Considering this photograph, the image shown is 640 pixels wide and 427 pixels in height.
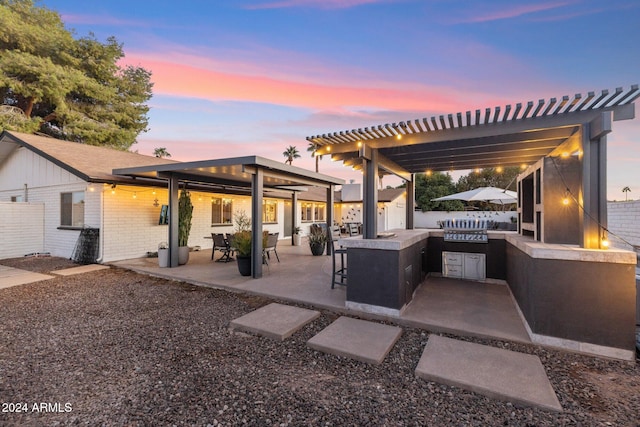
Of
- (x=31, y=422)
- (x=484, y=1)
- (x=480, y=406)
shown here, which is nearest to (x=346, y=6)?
(x=484, y=1)

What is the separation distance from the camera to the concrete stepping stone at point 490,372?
217 cm

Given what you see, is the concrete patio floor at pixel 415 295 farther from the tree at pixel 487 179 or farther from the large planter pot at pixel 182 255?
the tree at pixel 487 179

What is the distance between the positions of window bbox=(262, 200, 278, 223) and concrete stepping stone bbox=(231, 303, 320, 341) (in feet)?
30.6

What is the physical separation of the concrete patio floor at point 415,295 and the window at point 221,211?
130 inches

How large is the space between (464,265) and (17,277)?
990 cm

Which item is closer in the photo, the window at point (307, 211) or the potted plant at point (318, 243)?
the potted plant at point (318, 243)

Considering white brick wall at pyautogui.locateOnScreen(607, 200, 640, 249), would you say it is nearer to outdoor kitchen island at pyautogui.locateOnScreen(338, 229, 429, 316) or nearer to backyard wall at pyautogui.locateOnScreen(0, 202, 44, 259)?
outdoor kitchen island at pyautogui.locateOnScreen(338, 229, 429, 316)

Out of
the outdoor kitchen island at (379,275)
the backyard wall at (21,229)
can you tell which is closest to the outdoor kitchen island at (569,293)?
the outdoor kitchen island at (379,275)

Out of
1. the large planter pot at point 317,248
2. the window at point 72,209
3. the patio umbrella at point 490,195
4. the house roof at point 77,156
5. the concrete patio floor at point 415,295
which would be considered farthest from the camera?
the patio umbrella at point 490,195

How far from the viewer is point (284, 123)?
12.6 m

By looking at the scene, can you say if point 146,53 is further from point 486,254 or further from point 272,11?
point 486,254

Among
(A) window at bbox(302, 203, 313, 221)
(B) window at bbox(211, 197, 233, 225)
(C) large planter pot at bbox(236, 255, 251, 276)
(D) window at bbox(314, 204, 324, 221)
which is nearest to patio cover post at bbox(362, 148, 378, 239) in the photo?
(C) large planter pot at bbox(236, 255, 251, 276)

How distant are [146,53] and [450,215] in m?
18.8

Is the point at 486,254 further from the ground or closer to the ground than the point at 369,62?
closer to the ground
